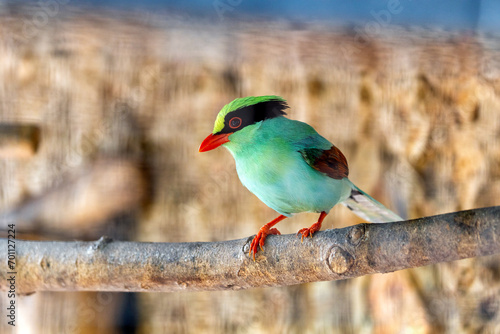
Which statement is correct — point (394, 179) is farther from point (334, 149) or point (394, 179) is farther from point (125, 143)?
point (125, 143)

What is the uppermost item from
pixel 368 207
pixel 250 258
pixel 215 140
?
pixel 215 140

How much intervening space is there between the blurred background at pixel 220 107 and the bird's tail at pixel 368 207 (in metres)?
0.02

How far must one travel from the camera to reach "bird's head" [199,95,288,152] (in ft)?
2.37

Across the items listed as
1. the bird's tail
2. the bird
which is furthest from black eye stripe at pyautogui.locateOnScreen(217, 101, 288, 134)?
the bird's tail

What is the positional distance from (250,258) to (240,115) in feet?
0.92

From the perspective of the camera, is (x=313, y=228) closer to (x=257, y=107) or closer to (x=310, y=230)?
(x=310, y=230)

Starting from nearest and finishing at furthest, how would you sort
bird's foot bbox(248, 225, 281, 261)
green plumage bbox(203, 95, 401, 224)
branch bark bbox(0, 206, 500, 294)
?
branch bark bbox(0, 206, 500, 294)
green plumage bbox(203, 95, 401, 224)
bird's foot bbox(248, 225, 281, 261)

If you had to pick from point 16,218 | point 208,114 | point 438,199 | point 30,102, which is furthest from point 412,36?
point 16,218

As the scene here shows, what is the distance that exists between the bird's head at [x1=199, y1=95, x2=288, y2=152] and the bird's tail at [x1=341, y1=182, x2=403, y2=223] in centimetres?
19

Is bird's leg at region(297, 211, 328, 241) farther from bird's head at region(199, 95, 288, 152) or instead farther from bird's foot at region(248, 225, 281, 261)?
Answer: bird's head at region(199, 95, 288, 152)

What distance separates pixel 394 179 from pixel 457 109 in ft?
0.52

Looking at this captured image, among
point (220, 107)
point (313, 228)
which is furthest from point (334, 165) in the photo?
point (220, 107)

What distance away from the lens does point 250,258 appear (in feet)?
2.83

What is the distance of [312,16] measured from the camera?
767 millimetres
